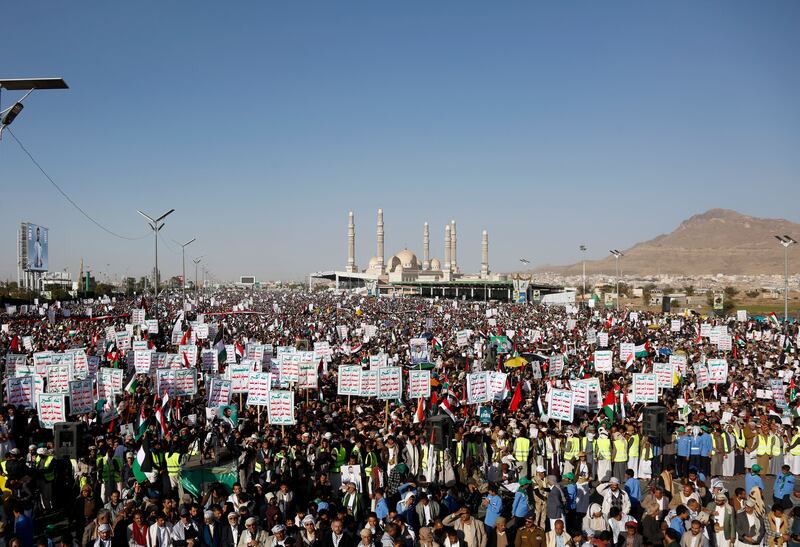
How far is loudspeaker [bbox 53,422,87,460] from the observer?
8914mm

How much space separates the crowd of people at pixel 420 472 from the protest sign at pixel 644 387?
0.28 meters

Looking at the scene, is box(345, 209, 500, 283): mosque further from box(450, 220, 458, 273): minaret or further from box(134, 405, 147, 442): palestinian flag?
box(134, 405, 147, 442): palestinian flag

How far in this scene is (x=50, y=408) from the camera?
11.8 metres

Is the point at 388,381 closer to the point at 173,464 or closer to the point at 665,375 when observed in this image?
the point at 173,464

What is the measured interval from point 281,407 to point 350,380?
2.82m

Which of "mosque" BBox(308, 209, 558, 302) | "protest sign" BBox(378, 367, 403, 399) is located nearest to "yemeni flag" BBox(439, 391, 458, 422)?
"protest sign" BBox(378, 367, 403, 399)

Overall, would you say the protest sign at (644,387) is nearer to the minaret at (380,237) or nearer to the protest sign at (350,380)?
the protest sign at (350,380)

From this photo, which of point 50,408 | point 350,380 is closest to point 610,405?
point 350,380

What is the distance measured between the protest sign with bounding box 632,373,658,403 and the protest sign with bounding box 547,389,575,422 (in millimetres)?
2142

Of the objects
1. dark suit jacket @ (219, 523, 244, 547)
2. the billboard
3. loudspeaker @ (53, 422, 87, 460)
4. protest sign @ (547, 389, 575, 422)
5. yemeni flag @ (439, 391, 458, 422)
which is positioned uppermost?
the billboard

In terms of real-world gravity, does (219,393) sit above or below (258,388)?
below

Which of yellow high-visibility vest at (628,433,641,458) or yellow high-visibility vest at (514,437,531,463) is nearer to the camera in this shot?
yellow high-visibility vest at (514,437,531,463)

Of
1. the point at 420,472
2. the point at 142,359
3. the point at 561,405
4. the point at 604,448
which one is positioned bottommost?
the point at 420,472

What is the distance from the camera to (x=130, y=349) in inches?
837
